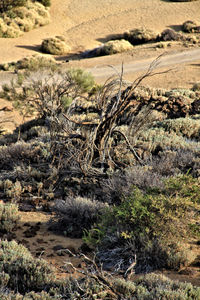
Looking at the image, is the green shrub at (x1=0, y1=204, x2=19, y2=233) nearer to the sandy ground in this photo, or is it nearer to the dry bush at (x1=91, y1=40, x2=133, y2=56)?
the dry bush at (x1=91, y1=40, x2=133, y2=56)

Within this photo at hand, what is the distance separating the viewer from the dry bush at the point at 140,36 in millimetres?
36031

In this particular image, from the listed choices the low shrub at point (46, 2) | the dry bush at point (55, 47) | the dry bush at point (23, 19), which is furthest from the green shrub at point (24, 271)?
the low shrub at point (46, 2)

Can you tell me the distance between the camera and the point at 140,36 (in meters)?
36.1

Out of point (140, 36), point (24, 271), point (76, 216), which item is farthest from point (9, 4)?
point (24, 271)

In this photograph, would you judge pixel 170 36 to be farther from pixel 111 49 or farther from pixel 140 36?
pixel 111 49

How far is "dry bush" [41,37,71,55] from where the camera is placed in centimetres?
3359

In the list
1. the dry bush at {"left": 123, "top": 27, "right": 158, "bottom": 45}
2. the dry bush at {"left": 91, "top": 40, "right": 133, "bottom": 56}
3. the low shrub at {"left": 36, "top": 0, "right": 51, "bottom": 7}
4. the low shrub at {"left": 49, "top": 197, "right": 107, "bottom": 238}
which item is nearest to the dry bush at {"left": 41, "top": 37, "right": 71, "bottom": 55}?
the dry bush at {"left": 91, "top": 40, "right": 133, "bottom": 56}

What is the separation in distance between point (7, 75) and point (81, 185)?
20.2 m

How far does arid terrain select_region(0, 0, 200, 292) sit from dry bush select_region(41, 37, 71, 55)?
33.5 inches

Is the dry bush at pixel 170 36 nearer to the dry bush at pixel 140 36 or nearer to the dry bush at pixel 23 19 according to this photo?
the dry bush at pixel 140 36

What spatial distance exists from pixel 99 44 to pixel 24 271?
115 feet

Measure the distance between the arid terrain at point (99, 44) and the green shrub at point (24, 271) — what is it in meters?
0.28

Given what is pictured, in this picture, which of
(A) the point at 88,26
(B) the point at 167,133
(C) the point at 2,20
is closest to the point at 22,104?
(B) the point at 167,133

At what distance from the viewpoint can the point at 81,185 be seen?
7.58 m
